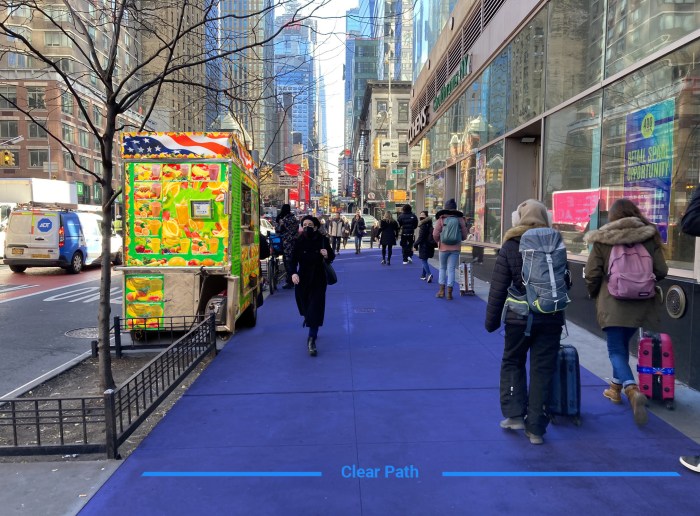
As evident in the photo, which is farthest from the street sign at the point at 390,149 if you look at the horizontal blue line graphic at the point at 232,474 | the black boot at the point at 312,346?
the horizontal blue line graphic at the point at 232,474

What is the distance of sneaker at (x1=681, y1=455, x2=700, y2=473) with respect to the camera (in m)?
3.41

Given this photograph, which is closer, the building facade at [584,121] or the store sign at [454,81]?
the building facade at [584,121]

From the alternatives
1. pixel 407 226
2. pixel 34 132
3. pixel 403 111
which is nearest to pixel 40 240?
pixel 407 226

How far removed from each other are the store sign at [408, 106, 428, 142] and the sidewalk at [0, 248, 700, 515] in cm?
1709

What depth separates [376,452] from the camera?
3795 mm

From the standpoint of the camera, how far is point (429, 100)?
71.2 ft

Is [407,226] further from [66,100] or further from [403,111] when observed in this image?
[403,111]

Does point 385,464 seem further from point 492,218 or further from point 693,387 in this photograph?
point 492,218

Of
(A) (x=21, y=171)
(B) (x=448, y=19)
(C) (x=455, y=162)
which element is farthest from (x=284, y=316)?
(A) (x=21, y=171)

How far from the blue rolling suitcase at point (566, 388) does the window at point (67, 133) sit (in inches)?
2154

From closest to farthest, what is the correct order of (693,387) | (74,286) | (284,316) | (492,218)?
(693,387), (284,316), (492,218), (74,286)

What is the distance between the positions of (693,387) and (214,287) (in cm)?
567

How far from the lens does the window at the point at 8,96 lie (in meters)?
5.00

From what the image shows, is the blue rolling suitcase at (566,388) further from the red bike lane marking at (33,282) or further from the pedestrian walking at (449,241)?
the red bike lane marking at (33,282)
